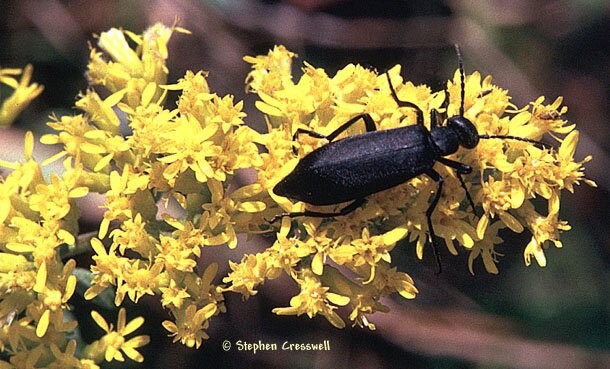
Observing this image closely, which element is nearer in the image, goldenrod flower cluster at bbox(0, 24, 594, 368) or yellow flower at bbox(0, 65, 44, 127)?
goldenrod flower cluster at bbox(0, 24, 594, 368)

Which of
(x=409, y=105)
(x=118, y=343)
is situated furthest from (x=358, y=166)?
(x=118, y=343)

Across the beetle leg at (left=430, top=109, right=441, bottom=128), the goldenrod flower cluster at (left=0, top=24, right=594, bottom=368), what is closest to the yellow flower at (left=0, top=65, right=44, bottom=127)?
the goldenrod flower cluster at (left=0, top=24, right=594, bottom=368)

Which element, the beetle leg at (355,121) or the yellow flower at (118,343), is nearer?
the beetle leg at (355,121)

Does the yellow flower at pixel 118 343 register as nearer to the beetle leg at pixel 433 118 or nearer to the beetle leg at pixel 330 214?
the beetle leg at pixel 330 214

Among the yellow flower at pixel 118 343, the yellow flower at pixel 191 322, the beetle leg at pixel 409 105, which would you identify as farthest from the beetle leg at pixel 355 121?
the yellow flower at pixel 118 343

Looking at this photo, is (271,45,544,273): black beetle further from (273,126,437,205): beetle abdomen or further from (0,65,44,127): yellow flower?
(0,65,44,127): yellow flower

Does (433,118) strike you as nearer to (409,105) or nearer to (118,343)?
(409,105)

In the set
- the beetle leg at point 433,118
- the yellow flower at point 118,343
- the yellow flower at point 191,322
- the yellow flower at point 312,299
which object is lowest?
the yellow flower at point 118,343
